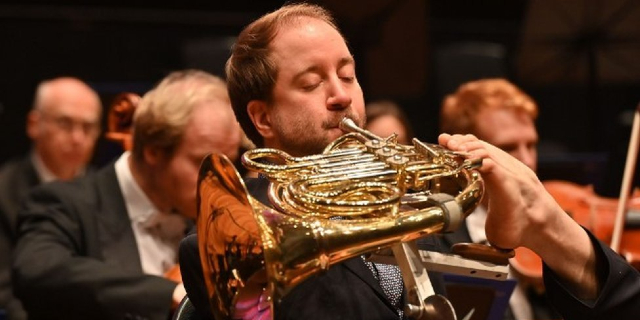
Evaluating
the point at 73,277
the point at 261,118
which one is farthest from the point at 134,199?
the point at 261,118

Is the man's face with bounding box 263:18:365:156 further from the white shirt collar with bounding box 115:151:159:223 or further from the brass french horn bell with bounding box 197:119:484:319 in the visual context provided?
the white shirt collar with bounding box 115:151:159:223

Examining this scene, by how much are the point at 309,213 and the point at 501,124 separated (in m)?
2.10

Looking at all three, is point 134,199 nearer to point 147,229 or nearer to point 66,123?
point 147,229

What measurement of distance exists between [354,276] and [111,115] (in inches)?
70.5

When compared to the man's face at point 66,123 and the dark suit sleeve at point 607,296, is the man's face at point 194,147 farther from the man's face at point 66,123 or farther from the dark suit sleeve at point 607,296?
the man's face at point 66,123

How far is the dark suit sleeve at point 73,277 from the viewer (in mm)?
2852

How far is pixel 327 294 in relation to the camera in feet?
5.89

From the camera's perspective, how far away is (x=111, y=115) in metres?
3.41

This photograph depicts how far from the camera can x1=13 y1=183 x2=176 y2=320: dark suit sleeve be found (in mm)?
2852

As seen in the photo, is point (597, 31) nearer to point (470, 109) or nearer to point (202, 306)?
point (470, 109)

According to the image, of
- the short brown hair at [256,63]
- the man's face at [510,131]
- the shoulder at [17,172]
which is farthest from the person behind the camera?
the shoulder at [17,172]

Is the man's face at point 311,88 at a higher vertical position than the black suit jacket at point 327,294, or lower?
higher

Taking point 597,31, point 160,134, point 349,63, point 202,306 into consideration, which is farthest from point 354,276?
point 597,31

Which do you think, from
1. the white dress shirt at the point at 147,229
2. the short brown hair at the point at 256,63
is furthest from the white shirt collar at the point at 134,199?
the short brown hair at the point at 256,63
